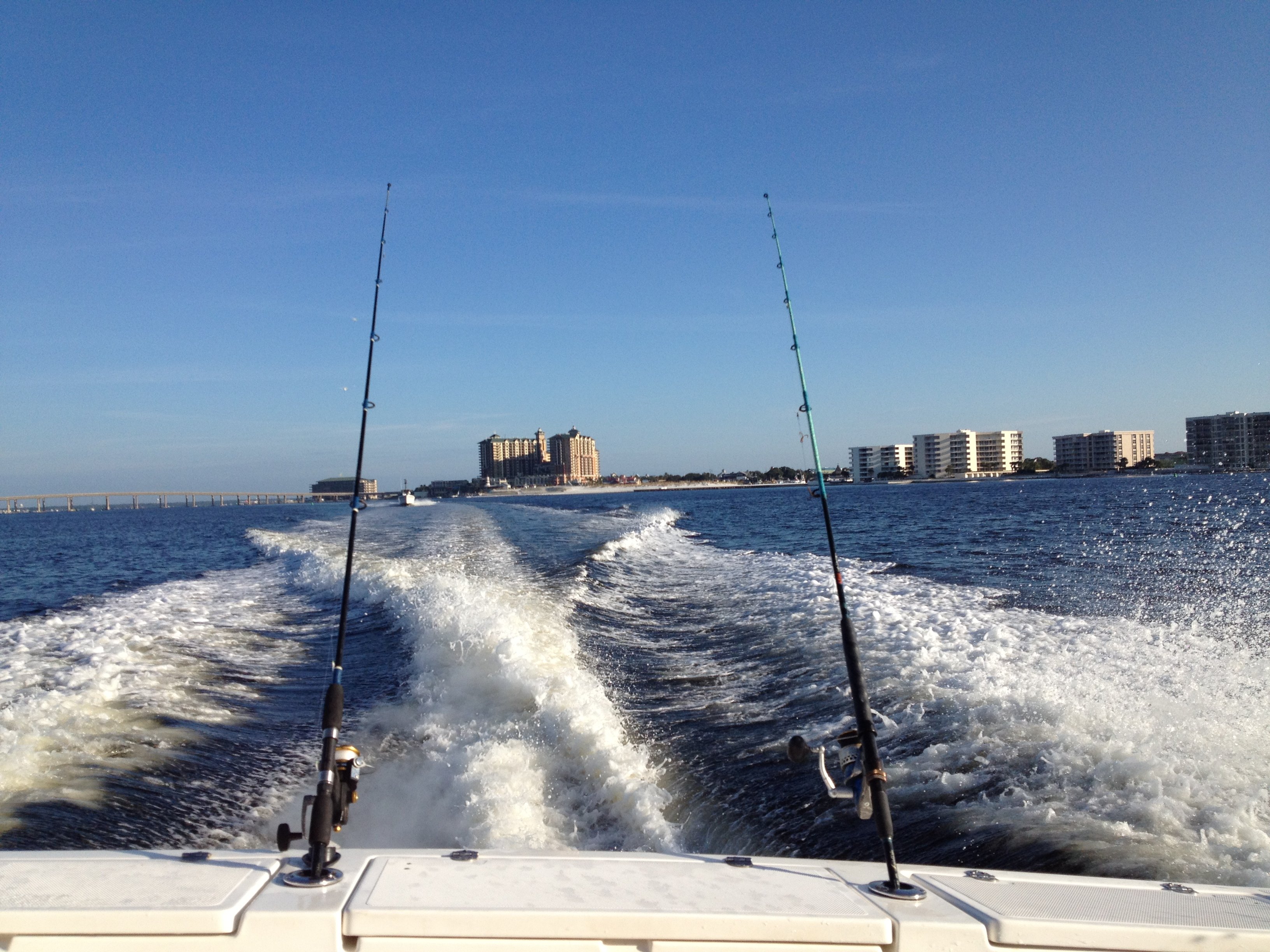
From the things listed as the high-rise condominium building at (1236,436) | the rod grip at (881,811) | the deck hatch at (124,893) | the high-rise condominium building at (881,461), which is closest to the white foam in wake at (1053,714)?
the rod grip at (881,811)

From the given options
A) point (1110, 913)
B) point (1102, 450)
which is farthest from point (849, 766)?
point (1102, 450)

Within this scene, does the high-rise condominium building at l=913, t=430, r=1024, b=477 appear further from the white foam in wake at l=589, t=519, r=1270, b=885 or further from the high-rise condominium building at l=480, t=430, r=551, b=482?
the white foam in wake at l=589, t=519, r=1270, b=885

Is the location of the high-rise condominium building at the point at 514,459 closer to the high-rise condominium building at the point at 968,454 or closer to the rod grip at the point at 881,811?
the high-rise condominium building at the point at 968,454

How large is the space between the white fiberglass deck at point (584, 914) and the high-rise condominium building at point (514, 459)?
107063mm

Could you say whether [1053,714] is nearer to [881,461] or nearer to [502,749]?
[502,749]

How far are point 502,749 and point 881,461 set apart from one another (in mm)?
99539

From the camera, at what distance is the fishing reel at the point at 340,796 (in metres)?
2.46

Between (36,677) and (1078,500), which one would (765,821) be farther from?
(1078,500)

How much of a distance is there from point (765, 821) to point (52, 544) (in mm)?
38181

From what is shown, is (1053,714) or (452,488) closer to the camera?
(1053,714)

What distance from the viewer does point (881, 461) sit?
9988cm

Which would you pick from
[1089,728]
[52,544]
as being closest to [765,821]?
[1089,728]

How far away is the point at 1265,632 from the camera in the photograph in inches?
289

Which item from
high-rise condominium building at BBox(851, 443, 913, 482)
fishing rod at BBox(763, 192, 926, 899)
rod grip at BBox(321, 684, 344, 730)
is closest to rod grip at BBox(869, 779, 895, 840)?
fishing rod at BBox(763, 192, 926, 899)
